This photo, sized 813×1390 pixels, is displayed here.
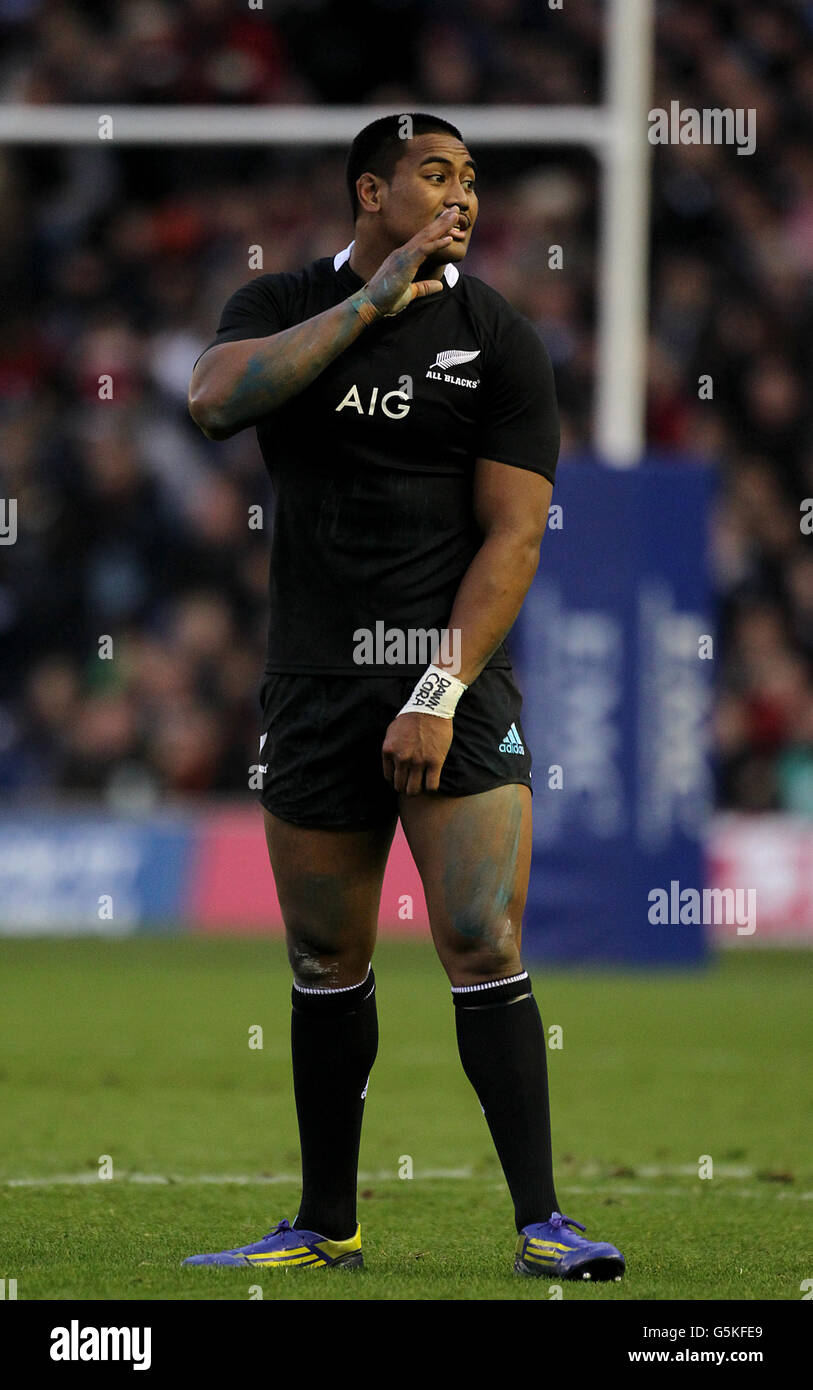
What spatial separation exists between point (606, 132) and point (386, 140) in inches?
305

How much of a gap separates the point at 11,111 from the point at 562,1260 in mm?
8708

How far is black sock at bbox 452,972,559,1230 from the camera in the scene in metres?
4.33

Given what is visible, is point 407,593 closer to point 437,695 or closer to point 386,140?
point 437,695

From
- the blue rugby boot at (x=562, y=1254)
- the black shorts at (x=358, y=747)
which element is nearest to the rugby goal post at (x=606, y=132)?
the black shorts at (x=358, y=747)

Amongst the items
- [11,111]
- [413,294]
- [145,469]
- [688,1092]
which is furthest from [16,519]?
[413,294]

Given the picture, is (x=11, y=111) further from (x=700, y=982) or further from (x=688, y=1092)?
(x=688, y=1092)

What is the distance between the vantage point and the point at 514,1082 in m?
4.33

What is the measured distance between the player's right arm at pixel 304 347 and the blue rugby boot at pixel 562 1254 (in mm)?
1607

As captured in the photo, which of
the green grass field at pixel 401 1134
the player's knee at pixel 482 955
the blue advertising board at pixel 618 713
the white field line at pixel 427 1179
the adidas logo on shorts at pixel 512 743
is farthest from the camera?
the blue advertising board at pixel 618 713

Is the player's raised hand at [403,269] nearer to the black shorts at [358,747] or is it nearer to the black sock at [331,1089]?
the black shorts at [358,747]

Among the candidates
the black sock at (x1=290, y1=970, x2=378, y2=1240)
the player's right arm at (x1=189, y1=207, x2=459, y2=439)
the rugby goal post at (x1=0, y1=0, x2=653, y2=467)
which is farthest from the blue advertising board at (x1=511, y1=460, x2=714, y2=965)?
the player's right arm at (x1=189, y1=207, x2=459, y2=439)

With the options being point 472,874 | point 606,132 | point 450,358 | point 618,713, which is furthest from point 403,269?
point 606,132

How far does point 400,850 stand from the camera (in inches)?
483

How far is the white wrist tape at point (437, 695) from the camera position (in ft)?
14.1
